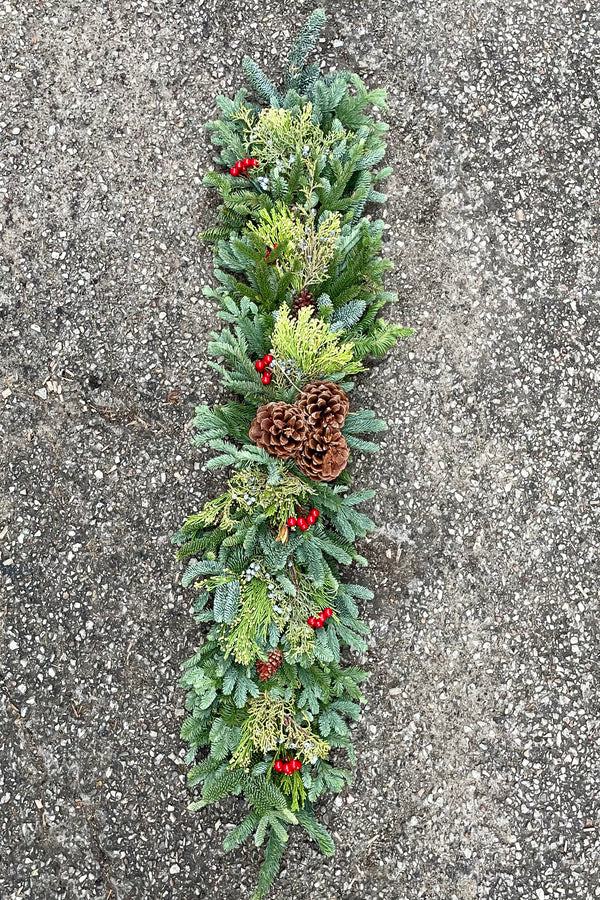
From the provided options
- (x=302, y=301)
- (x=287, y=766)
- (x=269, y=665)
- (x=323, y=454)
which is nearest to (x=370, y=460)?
(x=323, y=454)

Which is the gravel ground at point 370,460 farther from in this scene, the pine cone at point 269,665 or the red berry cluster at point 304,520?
the red berry cluster at point 304,520

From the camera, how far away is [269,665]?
2.95 metres

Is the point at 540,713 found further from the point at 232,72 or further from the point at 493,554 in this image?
the point at 232,72

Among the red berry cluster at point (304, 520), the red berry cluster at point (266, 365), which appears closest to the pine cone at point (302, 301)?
the red berry cluster at point (266, 365)

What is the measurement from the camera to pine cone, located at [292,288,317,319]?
3.01 m

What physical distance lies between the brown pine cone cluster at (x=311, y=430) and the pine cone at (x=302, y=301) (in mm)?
412

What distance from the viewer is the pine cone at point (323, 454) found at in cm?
274

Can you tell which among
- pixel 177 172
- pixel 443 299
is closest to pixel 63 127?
pixel 177 172

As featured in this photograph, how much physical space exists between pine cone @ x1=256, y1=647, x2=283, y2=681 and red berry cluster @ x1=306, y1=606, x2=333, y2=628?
0.19 m

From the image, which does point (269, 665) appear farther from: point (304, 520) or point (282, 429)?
point (282, 429)

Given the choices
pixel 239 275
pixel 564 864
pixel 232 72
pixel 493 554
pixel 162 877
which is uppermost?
pixel 232 72

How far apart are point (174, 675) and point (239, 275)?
73.6 inches

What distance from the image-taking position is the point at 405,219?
3420 mm

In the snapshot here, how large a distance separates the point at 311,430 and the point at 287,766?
139cm
